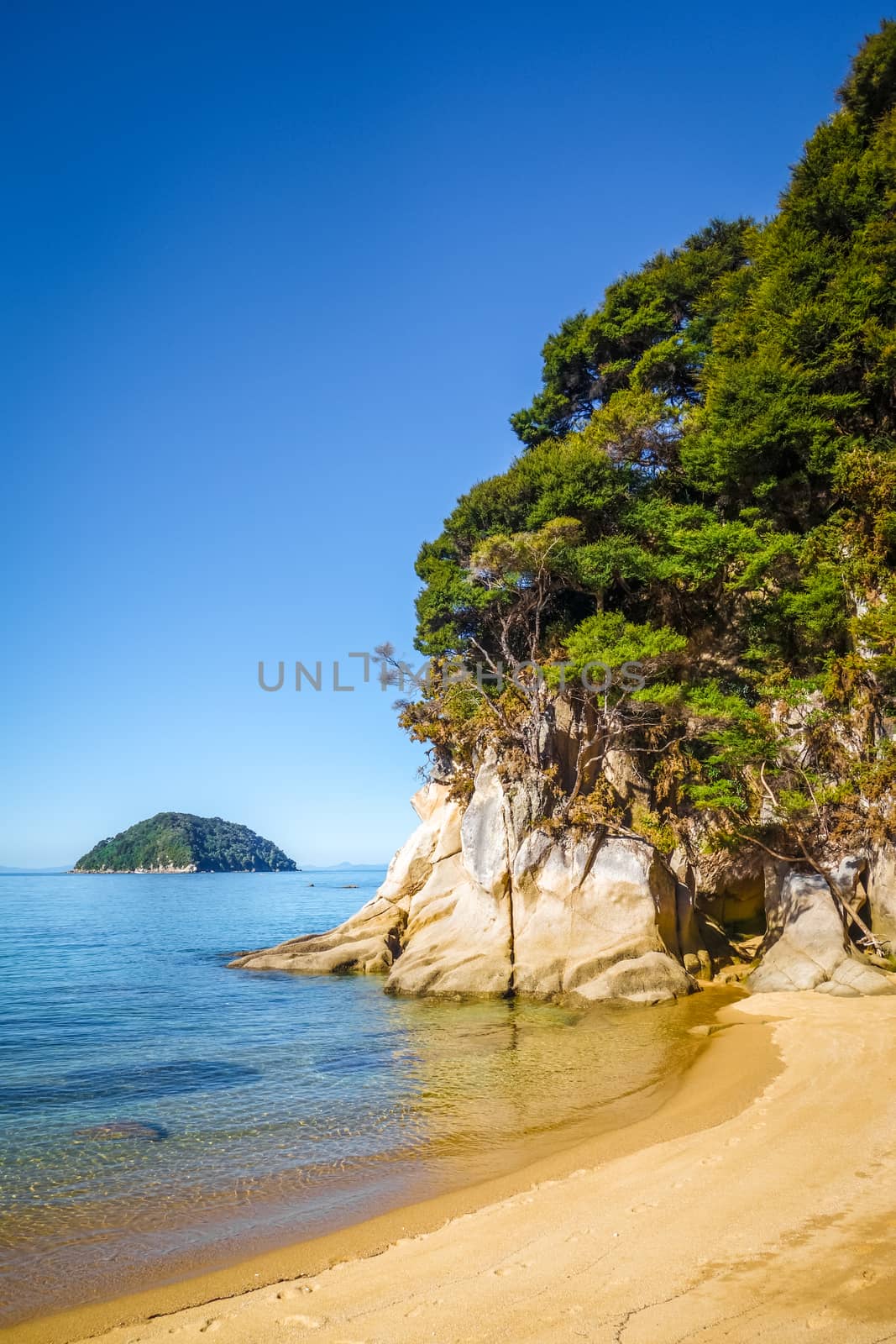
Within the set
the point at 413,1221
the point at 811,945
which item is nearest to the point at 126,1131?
the point at 413,1221

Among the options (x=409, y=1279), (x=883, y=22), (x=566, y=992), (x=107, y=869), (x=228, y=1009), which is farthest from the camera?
(x=107, y=869)

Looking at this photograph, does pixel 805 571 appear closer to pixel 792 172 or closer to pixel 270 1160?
pixel 792 172

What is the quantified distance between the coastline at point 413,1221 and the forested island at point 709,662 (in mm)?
7351

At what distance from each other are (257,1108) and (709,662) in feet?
58.0

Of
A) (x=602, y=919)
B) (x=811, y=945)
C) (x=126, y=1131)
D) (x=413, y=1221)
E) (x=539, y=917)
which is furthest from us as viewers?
(x=539, y=917)

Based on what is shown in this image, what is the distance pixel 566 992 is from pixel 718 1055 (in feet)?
22.3

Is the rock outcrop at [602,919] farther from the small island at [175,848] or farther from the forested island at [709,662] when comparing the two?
the small island at [175,848]

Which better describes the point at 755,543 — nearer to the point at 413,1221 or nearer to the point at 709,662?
the point at 709,662

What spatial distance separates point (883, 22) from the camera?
2164cm

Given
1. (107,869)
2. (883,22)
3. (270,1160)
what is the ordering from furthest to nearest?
(107,869) → (883,22) → (270,1160)

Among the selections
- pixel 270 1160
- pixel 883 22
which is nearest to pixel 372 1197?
pixel 270 1160

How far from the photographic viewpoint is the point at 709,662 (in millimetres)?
23484

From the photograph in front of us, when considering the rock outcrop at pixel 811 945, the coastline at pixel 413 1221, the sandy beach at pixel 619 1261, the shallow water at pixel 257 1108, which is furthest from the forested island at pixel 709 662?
the sandy beach at pixel 619 1261

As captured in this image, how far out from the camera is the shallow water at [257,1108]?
23.9 ft
